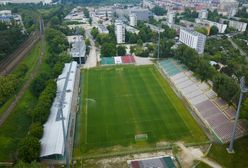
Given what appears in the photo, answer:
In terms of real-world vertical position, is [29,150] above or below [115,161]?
above

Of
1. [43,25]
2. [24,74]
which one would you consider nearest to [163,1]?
[43,25]

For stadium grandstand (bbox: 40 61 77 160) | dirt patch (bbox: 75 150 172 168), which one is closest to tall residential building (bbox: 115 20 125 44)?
stadium grandstand (bbox: 40 61 77 160)

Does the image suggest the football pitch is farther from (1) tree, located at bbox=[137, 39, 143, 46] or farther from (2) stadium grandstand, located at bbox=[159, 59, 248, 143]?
(1) tree, located at bbox=[137, 39, 143, 46]

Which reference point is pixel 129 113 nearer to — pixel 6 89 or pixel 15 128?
pixel 15 128

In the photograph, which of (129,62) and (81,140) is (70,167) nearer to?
(81,140)

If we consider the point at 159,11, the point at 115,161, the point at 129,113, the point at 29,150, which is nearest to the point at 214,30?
the point at 159,11
